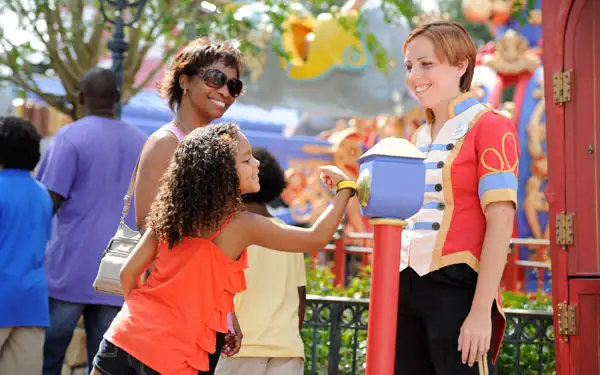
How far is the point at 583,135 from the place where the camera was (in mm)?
4301

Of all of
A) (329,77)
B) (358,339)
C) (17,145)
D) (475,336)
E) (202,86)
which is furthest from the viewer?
(329,77)

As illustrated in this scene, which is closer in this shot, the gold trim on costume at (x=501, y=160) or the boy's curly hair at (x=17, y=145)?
the gold trim on costume at (x=501, y=160)

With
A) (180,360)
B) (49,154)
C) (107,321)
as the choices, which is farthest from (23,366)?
(180,360)

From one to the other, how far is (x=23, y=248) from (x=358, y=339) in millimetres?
2038

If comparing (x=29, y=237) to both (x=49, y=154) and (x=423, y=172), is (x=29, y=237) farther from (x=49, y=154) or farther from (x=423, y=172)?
(x=423, y=172)

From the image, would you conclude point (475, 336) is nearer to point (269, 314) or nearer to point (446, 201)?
point (446, 201)

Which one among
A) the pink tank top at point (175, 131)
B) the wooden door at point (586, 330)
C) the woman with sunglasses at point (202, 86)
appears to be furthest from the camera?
the wooden door at point (586, 330)

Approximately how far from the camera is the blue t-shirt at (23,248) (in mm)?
4406

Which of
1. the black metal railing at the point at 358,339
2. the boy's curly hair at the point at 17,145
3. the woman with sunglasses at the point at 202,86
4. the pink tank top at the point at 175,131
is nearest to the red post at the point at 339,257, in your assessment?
the black metal railing at the point at 358,339

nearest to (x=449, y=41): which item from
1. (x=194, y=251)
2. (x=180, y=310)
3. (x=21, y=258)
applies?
(x=194, y=251)

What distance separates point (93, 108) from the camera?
453 centimetres

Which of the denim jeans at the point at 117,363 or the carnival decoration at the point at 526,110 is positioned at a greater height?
the carnival decoration at the point at 526,110

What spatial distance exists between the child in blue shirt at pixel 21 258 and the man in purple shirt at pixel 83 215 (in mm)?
82

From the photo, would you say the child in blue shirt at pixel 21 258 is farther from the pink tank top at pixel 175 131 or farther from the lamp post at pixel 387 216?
the lamp post at pixel 387 216
